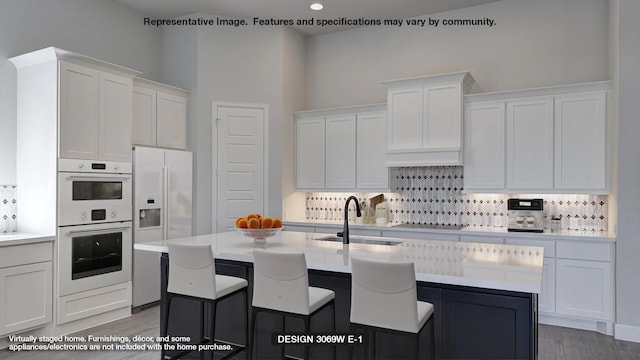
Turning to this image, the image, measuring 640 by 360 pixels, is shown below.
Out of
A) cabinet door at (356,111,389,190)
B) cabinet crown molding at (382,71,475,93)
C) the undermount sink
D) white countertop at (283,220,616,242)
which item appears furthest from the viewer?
cabinet door at (356,111,389,190)

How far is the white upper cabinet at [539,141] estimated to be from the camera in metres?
4.07

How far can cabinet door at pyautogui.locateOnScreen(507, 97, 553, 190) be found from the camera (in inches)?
168

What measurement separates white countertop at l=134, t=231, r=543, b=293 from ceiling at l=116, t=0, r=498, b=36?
9.66ft

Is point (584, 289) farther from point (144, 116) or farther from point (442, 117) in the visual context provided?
point (144, 116)

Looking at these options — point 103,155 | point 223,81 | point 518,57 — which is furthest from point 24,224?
point 518,57

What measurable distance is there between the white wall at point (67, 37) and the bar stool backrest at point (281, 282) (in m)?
2.98

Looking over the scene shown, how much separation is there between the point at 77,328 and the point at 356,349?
2.79m

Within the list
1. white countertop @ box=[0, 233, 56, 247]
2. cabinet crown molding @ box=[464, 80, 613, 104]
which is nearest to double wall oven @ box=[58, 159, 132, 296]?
white countertop @ box=[0, 233, 56, 247]

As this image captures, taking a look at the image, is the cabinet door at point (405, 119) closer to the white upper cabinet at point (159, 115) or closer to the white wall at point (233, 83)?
the white wall at point (233, 83)

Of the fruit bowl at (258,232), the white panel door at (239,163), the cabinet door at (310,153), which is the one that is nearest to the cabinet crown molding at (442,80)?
the cabinet door at (310,153)

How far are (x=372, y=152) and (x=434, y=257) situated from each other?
279cm

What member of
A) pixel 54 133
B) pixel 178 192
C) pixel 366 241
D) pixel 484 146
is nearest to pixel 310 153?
pixel 178 192

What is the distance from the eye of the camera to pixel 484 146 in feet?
14.9

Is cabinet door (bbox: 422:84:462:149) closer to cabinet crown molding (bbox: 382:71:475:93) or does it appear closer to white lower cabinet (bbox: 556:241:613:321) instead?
cabinet crown molding (bbox: 382:71:475:93)
